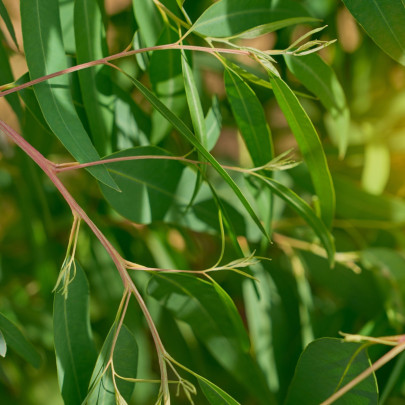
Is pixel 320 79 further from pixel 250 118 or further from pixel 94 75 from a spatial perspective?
pixel 94 75

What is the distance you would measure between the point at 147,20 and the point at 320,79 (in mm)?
171

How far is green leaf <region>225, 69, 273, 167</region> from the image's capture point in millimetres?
471

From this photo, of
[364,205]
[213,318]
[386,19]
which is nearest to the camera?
[386,19]

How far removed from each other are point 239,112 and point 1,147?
1.51 feet

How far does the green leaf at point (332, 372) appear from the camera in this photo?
425mm

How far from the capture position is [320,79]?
52 centimetres

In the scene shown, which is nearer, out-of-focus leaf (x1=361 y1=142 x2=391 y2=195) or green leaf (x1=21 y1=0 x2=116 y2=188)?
green leaf (x1=21 y1=0 x2=116 y2=188)

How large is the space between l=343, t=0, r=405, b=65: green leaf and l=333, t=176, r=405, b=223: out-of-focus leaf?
0.96ft

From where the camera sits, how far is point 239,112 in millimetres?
487

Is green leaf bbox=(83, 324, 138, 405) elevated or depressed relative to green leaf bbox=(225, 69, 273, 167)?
depressed

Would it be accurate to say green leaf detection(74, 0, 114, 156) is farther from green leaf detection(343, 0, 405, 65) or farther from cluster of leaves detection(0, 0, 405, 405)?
green leaf detection(343, 0, 405, 65)

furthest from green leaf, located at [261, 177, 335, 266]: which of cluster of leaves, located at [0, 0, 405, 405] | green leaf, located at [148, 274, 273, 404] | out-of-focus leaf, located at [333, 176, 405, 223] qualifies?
out-of-focus leaf, located at [333, 176, 405, 223]

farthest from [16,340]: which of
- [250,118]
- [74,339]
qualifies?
[250,118]

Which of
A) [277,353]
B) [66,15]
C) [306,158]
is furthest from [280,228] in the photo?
[66,15]
